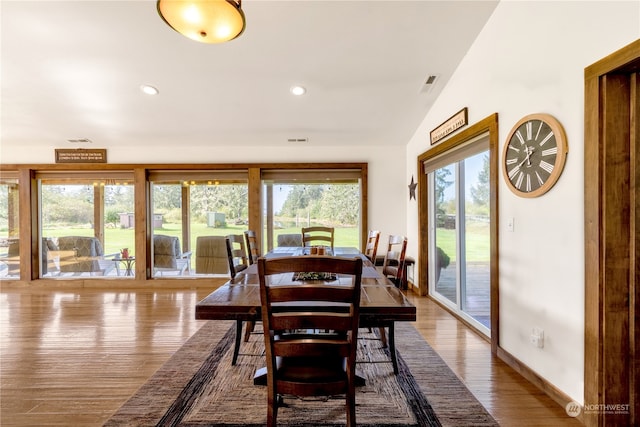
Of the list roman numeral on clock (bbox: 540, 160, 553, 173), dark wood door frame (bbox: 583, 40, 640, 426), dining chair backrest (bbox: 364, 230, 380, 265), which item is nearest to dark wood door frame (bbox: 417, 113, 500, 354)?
roman numeral on clock (bbox: 540, 160, 553, 173)

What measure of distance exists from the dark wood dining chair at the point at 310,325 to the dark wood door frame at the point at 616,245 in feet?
4.66

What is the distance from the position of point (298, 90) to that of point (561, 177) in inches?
110

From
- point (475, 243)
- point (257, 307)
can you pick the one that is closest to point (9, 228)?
point (257, 307)

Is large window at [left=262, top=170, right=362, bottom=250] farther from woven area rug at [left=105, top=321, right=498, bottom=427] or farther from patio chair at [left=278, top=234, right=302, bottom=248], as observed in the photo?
woven area rug at [left=105, top=321, right=498, bottom=427]

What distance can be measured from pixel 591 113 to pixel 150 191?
582cm

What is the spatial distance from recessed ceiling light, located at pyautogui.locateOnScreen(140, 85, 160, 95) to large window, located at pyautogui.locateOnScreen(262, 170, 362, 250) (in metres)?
2.07

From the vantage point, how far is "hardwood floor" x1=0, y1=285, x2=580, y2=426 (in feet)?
6.41

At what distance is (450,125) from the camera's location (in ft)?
11.3

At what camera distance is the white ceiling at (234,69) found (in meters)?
2.62

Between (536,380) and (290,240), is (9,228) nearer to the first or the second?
(290,240)

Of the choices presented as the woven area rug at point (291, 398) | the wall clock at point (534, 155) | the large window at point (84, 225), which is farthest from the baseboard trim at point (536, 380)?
the large window at point (84, 225)

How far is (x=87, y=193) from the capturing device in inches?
211

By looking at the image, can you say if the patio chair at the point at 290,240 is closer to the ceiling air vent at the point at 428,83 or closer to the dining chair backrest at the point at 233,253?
the dining chair backrest at the point at 233,253

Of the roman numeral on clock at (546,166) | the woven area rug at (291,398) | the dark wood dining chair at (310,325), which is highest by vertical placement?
the roman numeral on clock at (546,166)
